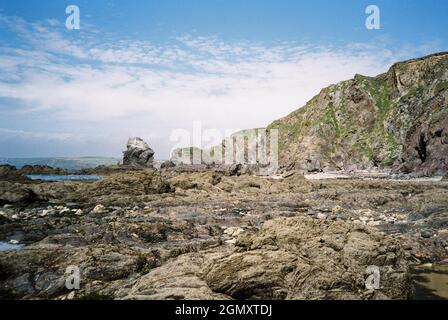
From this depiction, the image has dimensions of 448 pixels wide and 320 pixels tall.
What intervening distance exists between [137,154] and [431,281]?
145 metres

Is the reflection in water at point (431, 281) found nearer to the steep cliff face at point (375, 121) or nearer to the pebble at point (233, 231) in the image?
the pebble at point (233, 231)

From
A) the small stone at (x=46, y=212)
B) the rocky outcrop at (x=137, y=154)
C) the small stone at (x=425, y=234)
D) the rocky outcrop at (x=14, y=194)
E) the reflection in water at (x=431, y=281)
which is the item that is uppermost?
the rocky outcrop at (x=137, y=154)

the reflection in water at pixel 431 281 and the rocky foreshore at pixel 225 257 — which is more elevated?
the rocky foreshore at pixel 225 257

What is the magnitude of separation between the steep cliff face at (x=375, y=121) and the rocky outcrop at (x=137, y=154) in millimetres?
58623

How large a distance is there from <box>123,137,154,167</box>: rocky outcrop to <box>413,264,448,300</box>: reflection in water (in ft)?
464

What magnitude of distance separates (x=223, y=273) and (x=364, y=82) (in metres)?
140

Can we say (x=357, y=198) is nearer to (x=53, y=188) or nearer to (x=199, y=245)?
(x=199, y=245)

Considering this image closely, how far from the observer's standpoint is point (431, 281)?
15531 mm

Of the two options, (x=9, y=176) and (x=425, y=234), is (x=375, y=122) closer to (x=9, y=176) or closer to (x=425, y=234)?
(x=425, y=234)

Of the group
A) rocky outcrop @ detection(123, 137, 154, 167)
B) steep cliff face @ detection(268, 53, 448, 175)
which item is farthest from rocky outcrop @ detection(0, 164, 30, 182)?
steep cliff face @ detection(268, 53, 448, 175)

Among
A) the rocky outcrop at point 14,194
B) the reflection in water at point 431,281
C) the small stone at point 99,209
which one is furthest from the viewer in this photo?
the rocky outcrop at point 14,194

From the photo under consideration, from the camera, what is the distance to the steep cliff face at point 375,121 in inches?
3622

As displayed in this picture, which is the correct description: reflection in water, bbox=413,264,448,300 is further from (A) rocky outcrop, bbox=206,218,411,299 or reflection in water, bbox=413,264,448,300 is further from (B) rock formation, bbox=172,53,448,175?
(B) rock formation, bbox=172,53,448,175

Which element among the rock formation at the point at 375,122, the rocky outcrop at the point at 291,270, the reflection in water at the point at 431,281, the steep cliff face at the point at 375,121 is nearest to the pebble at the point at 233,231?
the rocky outcrop at the point at 291,270
